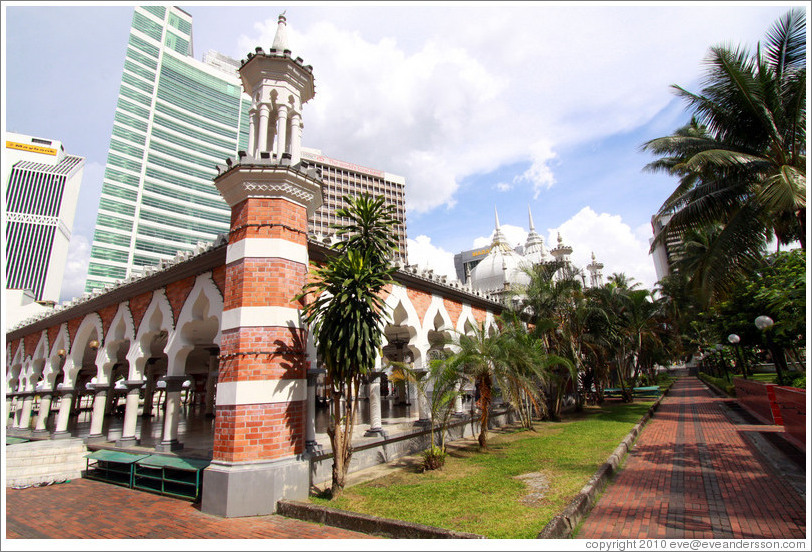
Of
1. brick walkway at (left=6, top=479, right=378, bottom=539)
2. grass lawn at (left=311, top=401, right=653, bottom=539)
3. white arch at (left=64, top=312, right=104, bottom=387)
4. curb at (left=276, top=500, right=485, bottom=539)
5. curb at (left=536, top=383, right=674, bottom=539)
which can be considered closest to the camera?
curb at (left=536, top=383, right=674, bottom=539)

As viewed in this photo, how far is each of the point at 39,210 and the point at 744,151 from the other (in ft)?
344

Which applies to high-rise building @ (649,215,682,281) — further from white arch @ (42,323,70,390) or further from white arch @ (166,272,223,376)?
white arch @ (42,323,70,390)

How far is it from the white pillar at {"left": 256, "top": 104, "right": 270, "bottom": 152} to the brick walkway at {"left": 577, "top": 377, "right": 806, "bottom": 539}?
31.0 ft

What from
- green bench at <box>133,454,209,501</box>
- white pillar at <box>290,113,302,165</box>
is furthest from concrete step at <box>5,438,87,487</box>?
white pillar at <box>290,113,302,165</box>

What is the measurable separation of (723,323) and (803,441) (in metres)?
15.0

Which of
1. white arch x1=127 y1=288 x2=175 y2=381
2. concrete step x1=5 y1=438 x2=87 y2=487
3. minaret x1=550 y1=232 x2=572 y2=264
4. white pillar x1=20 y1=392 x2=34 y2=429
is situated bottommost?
concrete step x1=5 y1=438 x2=87 y2=487

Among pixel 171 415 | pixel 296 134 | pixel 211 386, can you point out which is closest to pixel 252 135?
pixel 296 134

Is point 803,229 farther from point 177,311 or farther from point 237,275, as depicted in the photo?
point 177,311

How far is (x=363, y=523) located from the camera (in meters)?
6.20

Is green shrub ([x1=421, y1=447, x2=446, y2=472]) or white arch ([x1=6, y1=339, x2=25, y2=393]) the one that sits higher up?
white arch ([x1=6, y1=339, x2=25, y2=393])

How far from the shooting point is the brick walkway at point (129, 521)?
6461mm

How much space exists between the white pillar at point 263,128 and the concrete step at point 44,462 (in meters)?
9.60

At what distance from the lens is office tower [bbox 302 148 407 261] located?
79.8 meters

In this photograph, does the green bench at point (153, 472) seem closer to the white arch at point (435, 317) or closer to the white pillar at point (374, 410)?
the white pillar at point (374, 410)
